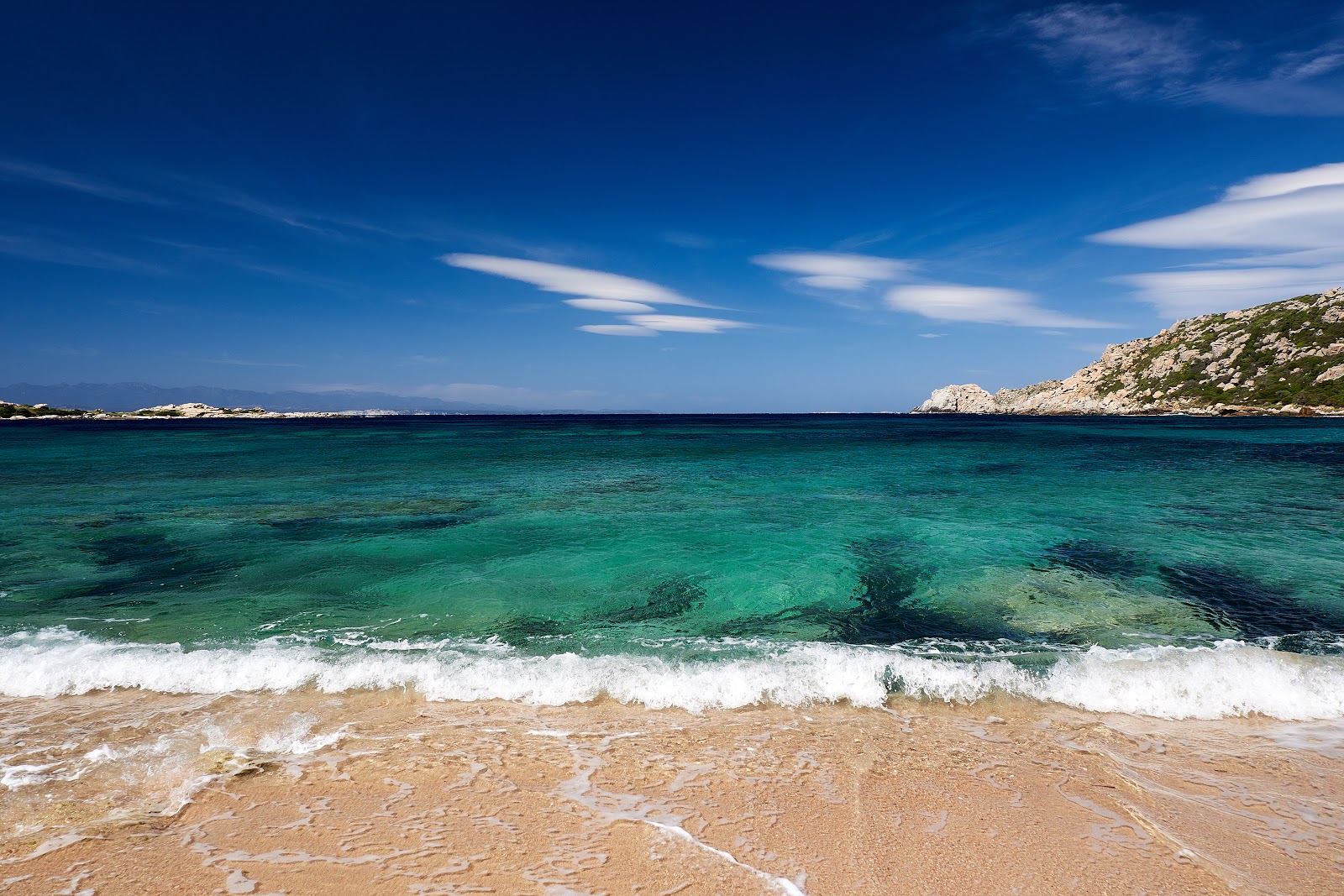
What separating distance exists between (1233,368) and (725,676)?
177m

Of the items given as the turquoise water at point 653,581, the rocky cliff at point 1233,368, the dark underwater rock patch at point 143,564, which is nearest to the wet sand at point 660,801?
the turquoise water at point 653,581

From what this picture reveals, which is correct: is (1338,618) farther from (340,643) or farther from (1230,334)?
(1230,334)

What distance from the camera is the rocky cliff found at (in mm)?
110500

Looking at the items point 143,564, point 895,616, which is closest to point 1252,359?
point 895,616

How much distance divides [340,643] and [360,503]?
653 inches

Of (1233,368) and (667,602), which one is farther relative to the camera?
(1233,368)

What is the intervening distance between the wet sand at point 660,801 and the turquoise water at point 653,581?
118 centimetres

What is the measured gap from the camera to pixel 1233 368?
5167 inches

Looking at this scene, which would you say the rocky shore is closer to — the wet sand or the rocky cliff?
the wet sand

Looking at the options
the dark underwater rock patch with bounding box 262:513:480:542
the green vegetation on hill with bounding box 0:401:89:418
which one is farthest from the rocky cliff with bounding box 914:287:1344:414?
the green vegetation on hill with bounding box 0:401:89:418

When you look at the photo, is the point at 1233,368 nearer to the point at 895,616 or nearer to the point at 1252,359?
the point at 1252,359

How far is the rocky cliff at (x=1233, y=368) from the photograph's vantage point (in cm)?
11050

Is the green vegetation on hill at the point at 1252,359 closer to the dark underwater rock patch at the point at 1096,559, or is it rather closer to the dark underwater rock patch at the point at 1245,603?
the dark underwater rock patch at the point at 1096,559

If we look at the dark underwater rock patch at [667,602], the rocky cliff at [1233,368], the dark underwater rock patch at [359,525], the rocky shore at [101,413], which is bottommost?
the dark underwater rock patch at [667,602]
